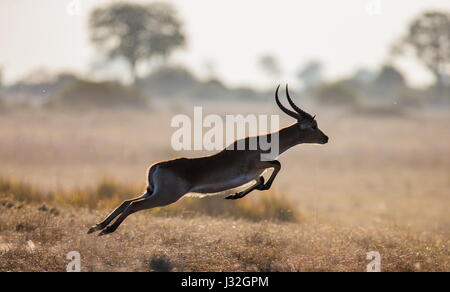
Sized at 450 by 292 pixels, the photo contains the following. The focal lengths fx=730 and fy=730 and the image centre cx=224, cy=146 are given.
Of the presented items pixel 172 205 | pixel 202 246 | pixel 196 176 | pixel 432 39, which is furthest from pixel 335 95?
pixel 196 176

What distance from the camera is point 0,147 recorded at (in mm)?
26562

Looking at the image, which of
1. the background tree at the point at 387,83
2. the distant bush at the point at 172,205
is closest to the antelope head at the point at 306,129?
the distant bush at the point at 172,205

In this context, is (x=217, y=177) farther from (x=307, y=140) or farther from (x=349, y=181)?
(x=349, y=181)

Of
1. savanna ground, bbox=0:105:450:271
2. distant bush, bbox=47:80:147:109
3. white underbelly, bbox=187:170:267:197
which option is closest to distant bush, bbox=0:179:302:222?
savanna ground, bbox=0:105:450:271

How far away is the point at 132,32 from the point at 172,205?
52.2 m

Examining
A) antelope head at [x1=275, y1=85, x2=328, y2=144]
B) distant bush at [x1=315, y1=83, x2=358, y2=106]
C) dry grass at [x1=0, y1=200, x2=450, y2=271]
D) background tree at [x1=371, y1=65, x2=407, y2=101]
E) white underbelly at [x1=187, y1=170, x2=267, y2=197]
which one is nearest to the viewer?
dry grass at [x1=0, y1=200, x2=450, y2=271]

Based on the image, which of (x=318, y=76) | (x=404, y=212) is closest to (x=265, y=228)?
(x=404, y=212)

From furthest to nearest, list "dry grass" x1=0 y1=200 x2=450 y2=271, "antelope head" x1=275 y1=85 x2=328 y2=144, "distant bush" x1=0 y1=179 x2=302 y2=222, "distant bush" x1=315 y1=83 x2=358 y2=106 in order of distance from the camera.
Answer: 1. "distant bush" x1=315 y1=83 x2=358 y2=106
2. "distant bush" x1=0 y1=179 x2=302 y2=222
3. "antelope head" x1=275 y1=85 x2=328 y2=144
4. "dry grass" x1=0 y1=200 x2=450 y2=271

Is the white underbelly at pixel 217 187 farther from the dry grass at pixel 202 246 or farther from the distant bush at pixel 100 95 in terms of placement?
the distant bush at pixel 100 95

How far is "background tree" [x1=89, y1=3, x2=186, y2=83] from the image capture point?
65.6 metres

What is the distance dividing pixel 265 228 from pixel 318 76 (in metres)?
124

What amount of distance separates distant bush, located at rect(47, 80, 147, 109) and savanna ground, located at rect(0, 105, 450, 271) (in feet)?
26.1

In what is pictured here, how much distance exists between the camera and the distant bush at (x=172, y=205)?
1512 cm

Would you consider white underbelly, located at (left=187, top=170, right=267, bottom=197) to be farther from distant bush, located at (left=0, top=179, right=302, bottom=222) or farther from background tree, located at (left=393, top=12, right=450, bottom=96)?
background tree, located at (left=393, top=12, right=450, bottom=96)
